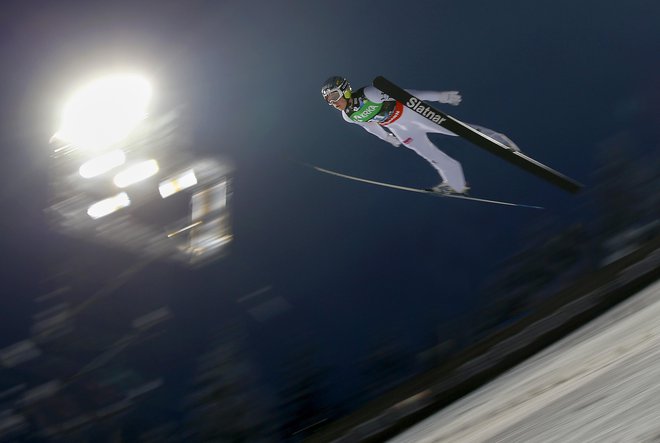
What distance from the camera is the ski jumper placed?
198 inches

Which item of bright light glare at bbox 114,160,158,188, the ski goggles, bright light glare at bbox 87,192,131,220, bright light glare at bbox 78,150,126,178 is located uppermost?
bright light glare at bbox 78,150,126,178

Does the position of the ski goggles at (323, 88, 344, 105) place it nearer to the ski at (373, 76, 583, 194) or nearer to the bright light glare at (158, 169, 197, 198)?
the ski at (373, 76, 583, 194)

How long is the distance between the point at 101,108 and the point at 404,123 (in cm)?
249

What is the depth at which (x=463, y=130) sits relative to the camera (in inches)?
199

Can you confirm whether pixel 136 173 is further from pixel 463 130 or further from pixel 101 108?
pixel 463 130

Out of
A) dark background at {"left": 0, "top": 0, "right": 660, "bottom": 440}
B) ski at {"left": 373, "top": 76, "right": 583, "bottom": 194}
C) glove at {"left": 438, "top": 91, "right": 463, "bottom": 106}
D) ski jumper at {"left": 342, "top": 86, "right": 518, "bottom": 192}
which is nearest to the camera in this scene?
glove at {"left": 438, "top": 91, "right": 463, "bottom": 106}

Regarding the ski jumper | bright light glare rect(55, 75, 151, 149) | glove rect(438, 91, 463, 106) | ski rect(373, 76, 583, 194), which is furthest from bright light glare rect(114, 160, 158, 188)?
glove rect(438, 91, 463, 106)

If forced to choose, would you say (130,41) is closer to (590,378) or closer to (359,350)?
(359,350)

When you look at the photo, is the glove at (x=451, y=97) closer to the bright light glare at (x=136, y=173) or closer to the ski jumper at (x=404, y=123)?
the ski jumper at (x=404, y=123)

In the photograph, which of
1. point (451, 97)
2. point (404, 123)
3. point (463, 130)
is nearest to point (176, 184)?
point (404, 123)

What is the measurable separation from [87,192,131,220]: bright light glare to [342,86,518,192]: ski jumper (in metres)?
2.19

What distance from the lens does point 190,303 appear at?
658 cm

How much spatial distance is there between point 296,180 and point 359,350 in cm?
163

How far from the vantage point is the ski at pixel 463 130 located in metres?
4.91
